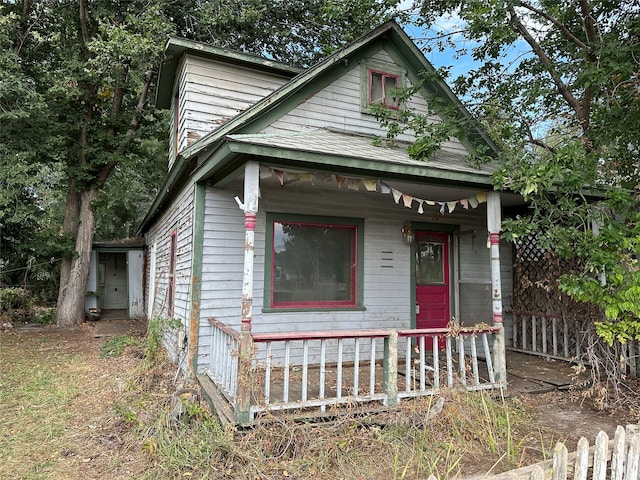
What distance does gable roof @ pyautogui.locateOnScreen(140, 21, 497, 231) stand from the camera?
463 centimetres

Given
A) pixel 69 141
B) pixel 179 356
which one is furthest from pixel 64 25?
pixel 179 356

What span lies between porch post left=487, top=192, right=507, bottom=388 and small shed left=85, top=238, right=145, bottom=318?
44.5 feet

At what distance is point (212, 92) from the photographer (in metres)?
7.50

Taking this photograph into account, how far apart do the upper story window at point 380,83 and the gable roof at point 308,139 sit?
29 centimetres

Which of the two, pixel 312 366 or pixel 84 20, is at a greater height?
pixel 84 20

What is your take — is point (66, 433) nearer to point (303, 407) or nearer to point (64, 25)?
point (303, 407)

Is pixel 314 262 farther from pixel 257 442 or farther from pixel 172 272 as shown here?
pixel 257 442

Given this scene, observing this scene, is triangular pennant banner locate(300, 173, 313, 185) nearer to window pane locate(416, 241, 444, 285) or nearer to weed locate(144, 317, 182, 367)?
weed locate(144, 317, 182, 367)

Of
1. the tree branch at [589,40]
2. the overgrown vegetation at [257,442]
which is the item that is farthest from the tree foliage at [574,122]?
Result: the overgrown vegetation at [257,442]

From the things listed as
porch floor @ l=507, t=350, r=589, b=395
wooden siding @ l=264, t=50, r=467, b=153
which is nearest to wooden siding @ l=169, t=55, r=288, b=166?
wooden siding @ l=264, t=50, r=467, b=153

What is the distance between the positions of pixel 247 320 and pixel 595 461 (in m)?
3.00

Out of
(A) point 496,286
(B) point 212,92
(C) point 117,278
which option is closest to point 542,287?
(A) point 496,286

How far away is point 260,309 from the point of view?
20.5 ft

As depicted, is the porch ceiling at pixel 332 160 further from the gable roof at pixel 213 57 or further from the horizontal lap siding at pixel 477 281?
the gable roof at pixel 213 57
